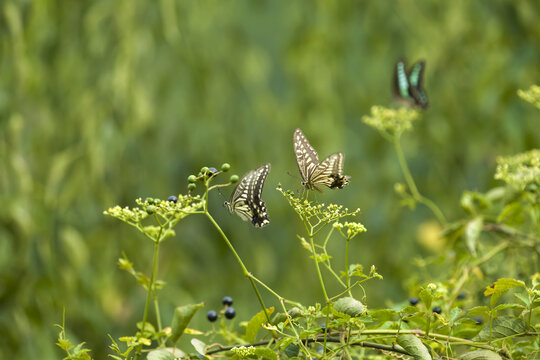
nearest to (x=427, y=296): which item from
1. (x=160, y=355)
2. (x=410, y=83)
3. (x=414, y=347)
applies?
(x=414, y=347)

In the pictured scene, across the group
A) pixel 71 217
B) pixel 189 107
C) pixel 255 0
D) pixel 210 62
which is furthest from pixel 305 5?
pixel 71 217

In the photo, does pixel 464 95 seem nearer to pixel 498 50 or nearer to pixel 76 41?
pixel 498 50

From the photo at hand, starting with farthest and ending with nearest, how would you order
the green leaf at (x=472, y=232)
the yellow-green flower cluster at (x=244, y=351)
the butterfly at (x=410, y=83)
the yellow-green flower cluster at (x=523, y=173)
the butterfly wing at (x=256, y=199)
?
the butterfly at (x=410, y=83), the green leaf at (x=472, y=232), the yellow-green flower cluster at (x=523, y=173), the butterfly wing at (x=256, y=199), the yellow-green flower cluster at (x=244, y=351)

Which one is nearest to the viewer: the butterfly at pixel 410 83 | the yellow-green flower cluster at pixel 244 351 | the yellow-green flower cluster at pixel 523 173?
the yellow-green flower cluster at pixel 244 351

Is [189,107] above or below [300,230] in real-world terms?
above

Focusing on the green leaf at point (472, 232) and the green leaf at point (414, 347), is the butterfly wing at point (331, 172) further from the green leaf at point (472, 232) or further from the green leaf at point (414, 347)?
the green leaf at point (472, 232)

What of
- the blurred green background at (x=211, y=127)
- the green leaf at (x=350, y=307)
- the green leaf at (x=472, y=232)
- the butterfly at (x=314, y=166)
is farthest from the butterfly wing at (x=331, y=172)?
the blurred green background at (x=211, y=127)

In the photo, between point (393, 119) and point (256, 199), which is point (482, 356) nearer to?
point (256, 199)
